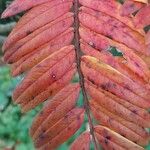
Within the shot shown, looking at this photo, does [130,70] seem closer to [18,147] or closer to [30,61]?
[30,61]

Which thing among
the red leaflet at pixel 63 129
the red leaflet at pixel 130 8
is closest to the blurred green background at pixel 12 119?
the red leaflet at pixel 63 129

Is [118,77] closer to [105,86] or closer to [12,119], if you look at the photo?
[105,86]

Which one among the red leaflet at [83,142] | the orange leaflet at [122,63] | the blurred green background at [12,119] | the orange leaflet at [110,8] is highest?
the orange leaflet at [110,8]

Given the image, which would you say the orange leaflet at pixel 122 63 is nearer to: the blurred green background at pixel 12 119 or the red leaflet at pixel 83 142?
the red leaflet at pixel 83 142

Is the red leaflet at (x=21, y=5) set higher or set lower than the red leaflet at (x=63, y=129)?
higher

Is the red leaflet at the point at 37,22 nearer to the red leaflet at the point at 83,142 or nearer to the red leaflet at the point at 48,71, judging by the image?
the red leaflet at the point at 48,71

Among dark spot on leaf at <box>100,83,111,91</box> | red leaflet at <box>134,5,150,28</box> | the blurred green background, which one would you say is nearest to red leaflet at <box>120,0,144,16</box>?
red leaflet at <box>134,5,150,28</box>

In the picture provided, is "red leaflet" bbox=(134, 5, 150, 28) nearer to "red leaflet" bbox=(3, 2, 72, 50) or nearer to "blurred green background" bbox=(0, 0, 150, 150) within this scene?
"red leaflet" bbox=(3, 2, 72, 50)

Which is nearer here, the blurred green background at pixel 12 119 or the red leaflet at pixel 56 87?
the red leaflet at pixel 56 87

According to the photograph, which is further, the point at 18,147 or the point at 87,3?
the point at 18,147

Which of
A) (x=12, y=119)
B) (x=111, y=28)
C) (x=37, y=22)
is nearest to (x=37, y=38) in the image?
(x=37, y=22)

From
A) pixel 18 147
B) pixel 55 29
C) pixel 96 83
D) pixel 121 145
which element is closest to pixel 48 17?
pixel 55 29
